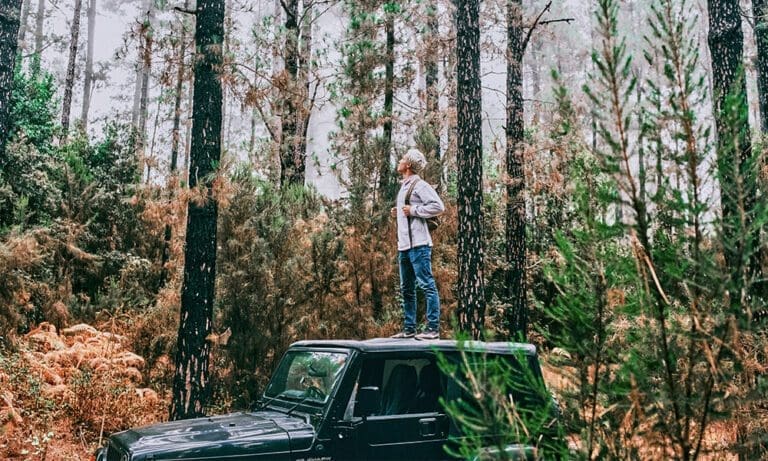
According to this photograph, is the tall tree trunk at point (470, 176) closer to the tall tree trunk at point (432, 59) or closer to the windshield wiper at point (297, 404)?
the tall tree trunk at point (432, 59)

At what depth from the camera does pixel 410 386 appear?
17.2 feet

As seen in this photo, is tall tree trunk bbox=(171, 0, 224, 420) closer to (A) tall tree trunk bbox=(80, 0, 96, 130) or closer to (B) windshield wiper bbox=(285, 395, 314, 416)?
(B) windshield wiper bbox=(285, 395, 314, 416)

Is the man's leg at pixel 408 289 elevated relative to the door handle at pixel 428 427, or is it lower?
elevated

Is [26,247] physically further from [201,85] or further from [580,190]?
[580,190]

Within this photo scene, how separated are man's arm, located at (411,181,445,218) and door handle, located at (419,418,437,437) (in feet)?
10.4

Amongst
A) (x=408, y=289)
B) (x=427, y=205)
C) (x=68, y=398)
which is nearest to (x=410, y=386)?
(x=408, y=289)

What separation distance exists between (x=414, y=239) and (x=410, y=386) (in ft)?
9.15

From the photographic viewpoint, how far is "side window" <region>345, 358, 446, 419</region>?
514 cm

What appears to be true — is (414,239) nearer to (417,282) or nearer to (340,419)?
(417,282)

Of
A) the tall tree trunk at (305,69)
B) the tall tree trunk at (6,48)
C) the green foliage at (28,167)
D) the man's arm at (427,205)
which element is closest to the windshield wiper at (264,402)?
the man's arm at (427,205)

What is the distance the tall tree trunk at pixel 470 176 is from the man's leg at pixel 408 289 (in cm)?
200

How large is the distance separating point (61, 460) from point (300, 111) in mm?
6646

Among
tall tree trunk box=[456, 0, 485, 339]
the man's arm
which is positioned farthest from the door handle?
tall tree trunk box=[456, 0, 485, 339]

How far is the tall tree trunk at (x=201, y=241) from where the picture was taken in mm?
8281
